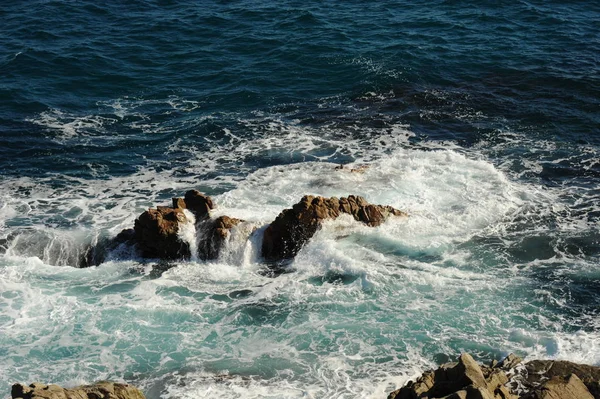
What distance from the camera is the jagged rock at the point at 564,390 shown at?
18094mm

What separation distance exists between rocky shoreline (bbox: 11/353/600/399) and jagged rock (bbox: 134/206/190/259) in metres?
8.44

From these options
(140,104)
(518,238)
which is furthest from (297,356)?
(140,104)

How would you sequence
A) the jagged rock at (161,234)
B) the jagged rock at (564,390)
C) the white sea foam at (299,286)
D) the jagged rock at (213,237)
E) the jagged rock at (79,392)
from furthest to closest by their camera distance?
the jagged rock at (213,237)
the jagged rock at (161,234)
the white sea foam at (299,286)
the jagged rock at (79,392)
the jagged rock at (564,390)

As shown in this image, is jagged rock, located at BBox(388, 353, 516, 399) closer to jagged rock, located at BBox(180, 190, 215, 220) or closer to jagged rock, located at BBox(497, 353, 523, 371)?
jagged rock, located at BBox(497, 353, 523, 371)

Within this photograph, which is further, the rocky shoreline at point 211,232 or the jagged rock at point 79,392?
the rocky shoreline at point 211,232

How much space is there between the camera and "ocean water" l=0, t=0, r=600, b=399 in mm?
23812

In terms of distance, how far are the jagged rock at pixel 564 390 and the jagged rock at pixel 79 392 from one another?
34.4 ft

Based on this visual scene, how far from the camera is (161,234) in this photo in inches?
1112

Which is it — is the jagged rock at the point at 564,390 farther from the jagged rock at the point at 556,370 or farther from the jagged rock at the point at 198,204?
the jagged rock at the point at 198,204

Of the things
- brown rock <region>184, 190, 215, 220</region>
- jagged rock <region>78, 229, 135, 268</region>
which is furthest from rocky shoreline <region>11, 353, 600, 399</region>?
brown rock <region>184, 190, 215, 220</region>

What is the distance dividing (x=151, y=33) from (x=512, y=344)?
118ft

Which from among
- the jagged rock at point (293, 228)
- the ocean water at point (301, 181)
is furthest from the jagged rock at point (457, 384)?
the jagged rock at point (293, 228)

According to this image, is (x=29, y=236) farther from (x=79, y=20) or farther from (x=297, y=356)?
(x=79, y=20)

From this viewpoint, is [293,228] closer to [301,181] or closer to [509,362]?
[301,181]
